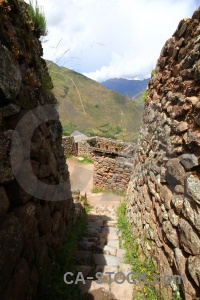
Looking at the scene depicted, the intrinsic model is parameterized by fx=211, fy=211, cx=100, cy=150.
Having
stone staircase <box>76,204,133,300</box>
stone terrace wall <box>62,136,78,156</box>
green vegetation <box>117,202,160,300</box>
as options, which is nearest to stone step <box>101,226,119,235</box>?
stone staircase <box>76,204,133,300</box>

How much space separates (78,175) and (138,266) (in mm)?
11086

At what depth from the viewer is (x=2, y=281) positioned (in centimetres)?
188

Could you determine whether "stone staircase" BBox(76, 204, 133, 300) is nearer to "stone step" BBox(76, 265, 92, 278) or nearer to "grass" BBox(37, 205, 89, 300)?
"stone step" BBox(76, 265, 92, 278)

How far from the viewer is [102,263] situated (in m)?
3.84

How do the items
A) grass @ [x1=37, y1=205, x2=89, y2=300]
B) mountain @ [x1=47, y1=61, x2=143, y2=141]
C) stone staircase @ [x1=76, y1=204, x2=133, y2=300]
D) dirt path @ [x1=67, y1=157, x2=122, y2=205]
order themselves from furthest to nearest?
mountain @ [x1=47, y1=61, x2=143, y2=141] → dirt path @ [x1=67, y1=157, x2=122, y2=205] → stone staircase @ [x1=76, y1=204, x2=133, y2=300] → grass @ [x1=37, y1=205, x2=89, y2=300]

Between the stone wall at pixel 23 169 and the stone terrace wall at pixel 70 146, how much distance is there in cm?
1395

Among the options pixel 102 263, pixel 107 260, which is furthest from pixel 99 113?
pixel 102 263

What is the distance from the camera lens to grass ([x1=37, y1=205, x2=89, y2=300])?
9.10ft

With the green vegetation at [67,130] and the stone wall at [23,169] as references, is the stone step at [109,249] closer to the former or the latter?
the stone wall at [23,169]

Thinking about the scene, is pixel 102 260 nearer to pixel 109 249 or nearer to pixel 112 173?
pixel 109 249

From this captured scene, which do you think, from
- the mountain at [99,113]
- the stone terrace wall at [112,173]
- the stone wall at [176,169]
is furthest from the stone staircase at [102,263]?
the mountain at [99,113]

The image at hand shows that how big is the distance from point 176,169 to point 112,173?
7.95m

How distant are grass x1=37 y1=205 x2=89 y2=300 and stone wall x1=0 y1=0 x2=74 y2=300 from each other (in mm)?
159

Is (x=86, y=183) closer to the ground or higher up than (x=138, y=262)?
closer to the ground
